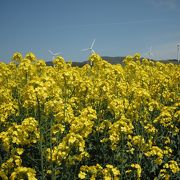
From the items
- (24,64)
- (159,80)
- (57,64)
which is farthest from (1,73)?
(159,80)

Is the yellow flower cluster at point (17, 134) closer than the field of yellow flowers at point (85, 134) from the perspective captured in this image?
No

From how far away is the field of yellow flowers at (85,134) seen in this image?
5.27 m

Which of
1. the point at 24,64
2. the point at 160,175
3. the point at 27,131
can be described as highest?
the point at 24,64

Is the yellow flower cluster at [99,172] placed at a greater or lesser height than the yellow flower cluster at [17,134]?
lesser

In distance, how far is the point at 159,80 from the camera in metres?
10.2

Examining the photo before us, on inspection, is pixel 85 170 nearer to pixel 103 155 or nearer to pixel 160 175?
pixel 103 155

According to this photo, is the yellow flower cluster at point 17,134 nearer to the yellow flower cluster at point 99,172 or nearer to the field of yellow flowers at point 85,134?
the field of yellow flowers at point 85,134

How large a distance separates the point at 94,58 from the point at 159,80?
2390 millimetres

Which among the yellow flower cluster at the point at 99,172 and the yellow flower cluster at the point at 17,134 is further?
the yellow flower cluster at the point at 17,134

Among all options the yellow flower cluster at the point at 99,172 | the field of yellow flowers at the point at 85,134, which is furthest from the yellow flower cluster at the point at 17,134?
the yellow flower cluster at the point at 99,172

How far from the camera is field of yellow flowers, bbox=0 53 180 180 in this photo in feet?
17.3

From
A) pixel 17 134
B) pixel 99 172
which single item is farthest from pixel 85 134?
pixel 17 134

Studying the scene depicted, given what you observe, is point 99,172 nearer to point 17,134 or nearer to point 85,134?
point 85,134

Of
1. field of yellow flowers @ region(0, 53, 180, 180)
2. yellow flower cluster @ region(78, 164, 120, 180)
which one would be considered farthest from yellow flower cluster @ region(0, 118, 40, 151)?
yellow flower cluster @ region(78, 164, 120, 180)
